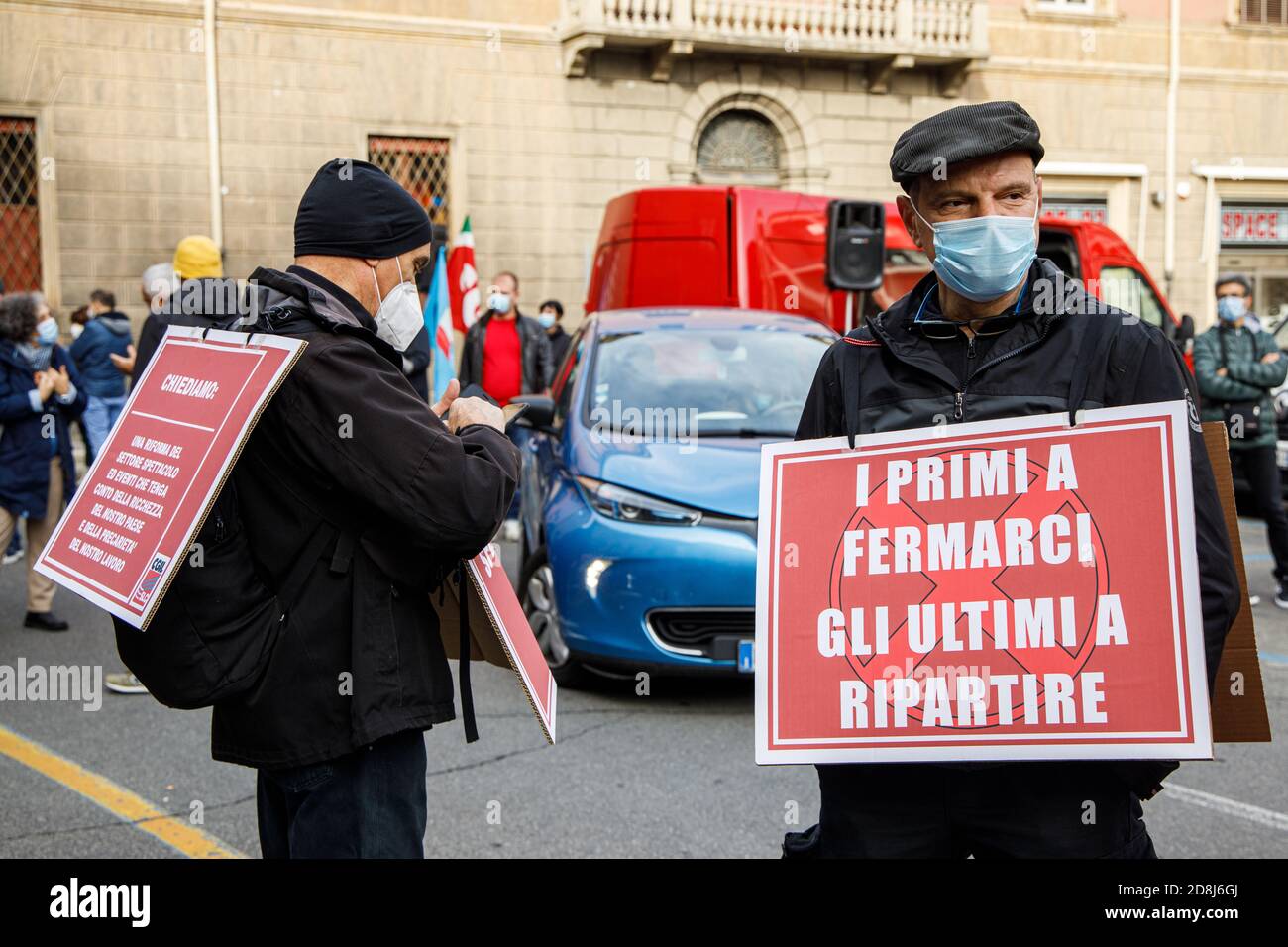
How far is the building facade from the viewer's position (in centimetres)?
1738

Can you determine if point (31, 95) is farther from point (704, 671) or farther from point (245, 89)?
point (704, 671)

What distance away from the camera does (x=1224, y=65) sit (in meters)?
22.7

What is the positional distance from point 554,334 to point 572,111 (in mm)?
6125

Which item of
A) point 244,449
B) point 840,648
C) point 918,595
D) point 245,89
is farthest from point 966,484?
point 245,89

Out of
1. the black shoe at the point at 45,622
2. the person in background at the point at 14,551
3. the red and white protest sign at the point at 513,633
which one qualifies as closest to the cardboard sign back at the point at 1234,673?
the red and white protest sign at the point at 513,633

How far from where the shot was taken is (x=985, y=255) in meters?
2.22

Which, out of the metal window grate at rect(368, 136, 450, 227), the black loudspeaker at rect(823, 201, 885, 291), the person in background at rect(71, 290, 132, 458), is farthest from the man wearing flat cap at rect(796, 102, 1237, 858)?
the metal window grate at rect(368, 136, 450, 227)

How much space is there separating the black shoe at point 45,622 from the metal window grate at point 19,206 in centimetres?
1094

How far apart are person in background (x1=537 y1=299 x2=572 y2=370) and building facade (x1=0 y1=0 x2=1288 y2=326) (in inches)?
157

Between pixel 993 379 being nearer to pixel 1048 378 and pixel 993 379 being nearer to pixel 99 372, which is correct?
pixel 1048 378

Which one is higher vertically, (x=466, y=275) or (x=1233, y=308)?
(x=466, y=275)

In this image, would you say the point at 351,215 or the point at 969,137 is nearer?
the point at 969,137

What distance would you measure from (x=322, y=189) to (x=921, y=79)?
20329mm
